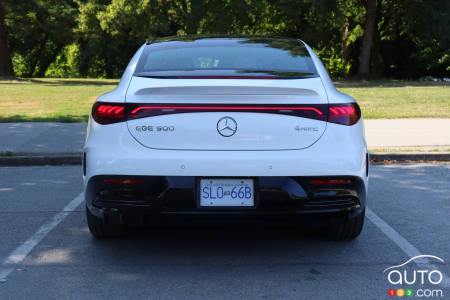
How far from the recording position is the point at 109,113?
4.25m

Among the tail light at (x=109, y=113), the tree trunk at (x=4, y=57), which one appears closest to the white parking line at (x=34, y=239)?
the tail light at (x=109, y=113)

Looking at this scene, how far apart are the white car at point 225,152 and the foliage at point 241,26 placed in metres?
27.3

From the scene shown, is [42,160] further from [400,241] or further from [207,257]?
[400,241]

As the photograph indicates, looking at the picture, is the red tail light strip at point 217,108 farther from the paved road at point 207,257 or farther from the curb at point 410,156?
the curb at point 410,156

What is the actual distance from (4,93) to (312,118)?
1966 centimetres

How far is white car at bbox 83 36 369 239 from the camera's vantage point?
13.4 ft

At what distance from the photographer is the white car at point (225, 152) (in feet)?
13.4

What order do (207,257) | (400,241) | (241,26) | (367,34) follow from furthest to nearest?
(241,26), (367,34), (400,241), (207,257)

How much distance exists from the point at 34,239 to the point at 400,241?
3020 millimetres

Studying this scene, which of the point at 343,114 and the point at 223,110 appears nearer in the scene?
the point at 223,110

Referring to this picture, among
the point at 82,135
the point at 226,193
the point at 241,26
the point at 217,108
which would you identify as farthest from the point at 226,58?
the point at 241,26

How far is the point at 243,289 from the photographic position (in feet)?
12.7

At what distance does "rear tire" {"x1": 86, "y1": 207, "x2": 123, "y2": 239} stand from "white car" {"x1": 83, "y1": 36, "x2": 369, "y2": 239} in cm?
54

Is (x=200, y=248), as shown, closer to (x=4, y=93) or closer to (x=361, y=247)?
(x=361, y=247)
